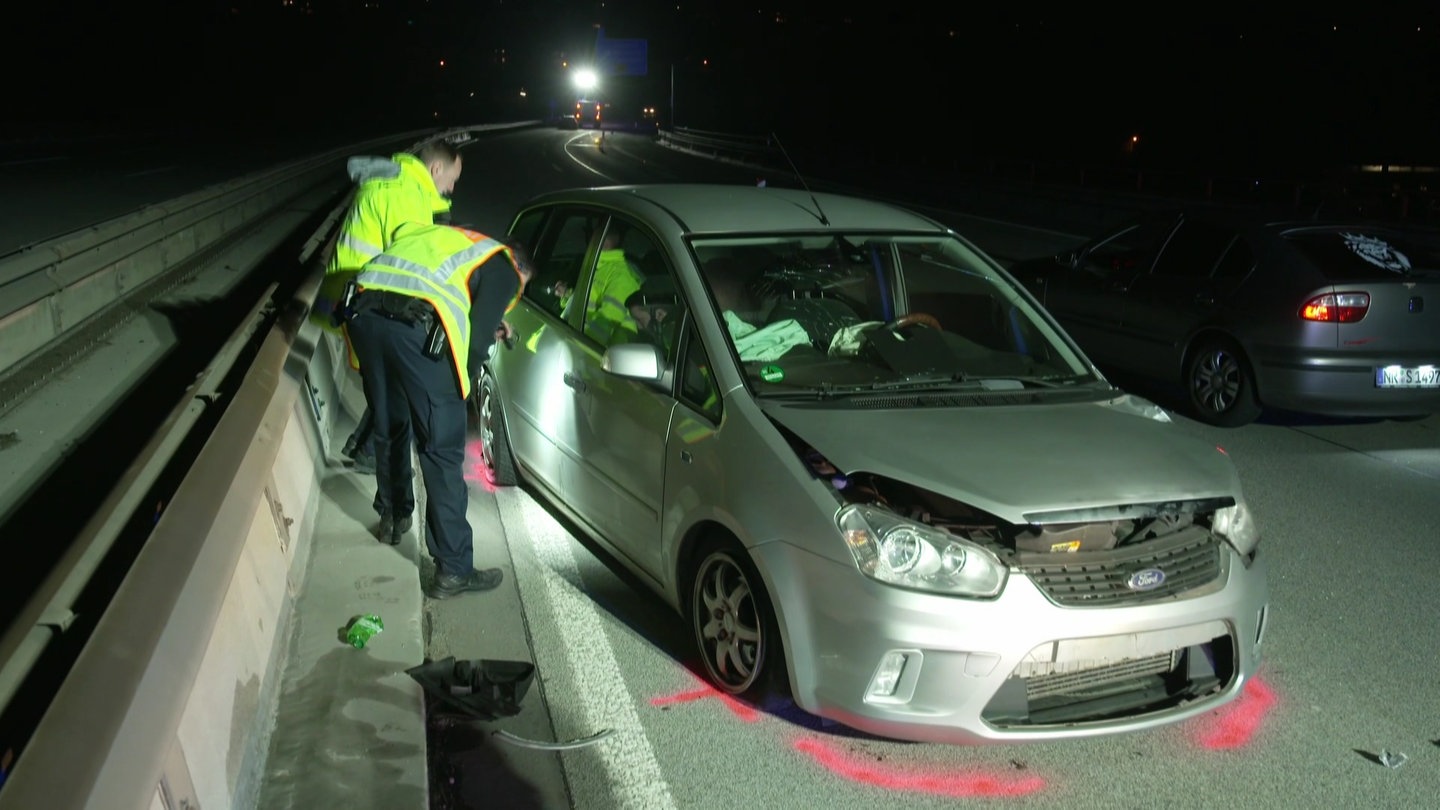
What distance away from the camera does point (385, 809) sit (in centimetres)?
324

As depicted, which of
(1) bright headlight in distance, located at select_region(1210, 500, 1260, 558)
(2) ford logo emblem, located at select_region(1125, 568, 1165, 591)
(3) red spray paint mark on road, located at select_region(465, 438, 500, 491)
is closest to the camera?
(2) ford logo emblem, located at select_region(1125, 568, 1165, 591)

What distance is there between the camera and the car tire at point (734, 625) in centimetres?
397

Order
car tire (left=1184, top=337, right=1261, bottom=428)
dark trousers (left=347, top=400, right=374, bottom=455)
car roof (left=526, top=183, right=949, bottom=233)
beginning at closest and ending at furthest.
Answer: car roof (left=526, top=183, right=949, bottom=233) < dark trousers (left=347, top=400, right=374, bottom=455) < car tire (left=1184, top=337, right=1261, bottom=428)

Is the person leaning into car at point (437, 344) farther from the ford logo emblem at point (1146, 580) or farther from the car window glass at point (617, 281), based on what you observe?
the ford logo emblem at point (1146, 580)

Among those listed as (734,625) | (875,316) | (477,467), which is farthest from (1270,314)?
(734,625)

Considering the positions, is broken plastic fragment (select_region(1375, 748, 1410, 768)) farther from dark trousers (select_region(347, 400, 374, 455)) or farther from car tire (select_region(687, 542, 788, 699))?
dark trousers (select_region(347, 400, 374, 455))

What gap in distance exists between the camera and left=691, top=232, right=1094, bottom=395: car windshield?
4.79m

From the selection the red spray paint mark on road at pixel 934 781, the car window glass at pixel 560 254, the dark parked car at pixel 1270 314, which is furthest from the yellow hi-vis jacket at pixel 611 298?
the dark parked car at pixel 1270 314

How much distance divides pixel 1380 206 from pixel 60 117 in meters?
58.5

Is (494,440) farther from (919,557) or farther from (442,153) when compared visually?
(919,557)

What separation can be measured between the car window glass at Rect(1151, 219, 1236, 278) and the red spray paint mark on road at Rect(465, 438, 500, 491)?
519 cm

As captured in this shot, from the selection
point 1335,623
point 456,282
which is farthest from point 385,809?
point 1335,623

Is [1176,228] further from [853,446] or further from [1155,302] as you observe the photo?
[853,446]

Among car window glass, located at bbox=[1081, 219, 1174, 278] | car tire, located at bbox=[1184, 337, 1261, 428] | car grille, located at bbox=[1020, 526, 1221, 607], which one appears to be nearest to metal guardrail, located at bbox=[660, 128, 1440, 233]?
car window glass, located at bbox=[1081, 219, 1174, 278]
